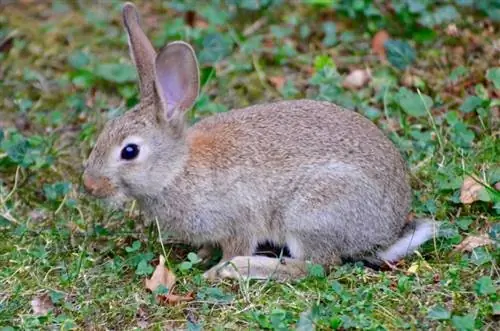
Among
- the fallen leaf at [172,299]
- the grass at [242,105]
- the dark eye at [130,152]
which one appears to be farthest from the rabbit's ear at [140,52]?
the fallen leaf at [172,299]

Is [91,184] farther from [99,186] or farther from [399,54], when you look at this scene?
[399,54]

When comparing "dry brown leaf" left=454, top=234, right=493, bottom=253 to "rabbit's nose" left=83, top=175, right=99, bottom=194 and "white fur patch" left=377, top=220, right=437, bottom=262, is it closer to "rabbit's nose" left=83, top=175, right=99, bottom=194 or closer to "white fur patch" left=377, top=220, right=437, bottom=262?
"white fur patch" left=377, top=220, right=437, bottom=262

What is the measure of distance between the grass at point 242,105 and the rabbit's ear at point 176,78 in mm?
790

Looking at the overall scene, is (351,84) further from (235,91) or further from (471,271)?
(471,271)

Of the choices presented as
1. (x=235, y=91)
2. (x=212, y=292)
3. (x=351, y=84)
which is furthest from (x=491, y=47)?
(x=212, y=292)

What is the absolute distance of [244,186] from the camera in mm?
5617

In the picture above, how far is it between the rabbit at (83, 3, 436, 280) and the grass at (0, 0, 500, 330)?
0.62 ft

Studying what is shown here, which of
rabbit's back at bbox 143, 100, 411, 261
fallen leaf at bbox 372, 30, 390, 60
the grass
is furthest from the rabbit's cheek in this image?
fallen leaf at bbox 372, 30, 390, 60

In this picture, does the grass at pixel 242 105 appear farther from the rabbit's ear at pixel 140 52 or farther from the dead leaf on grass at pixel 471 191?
the rabbit's ear at pixel 140 52

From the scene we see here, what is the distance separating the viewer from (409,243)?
555 centimetres

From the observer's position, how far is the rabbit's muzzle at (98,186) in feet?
18.0

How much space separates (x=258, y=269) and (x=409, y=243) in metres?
0.82

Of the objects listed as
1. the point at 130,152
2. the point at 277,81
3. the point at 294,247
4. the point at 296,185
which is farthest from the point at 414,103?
the point at 130,152

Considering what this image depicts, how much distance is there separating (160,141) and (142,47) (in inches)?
21.7
